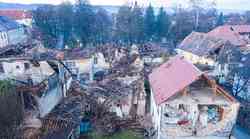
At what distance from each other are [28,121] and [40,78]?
4507mm

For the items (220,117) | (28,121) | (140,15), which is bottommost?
(28,121)

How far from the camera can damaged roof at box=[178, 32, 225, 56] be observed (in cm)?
3300

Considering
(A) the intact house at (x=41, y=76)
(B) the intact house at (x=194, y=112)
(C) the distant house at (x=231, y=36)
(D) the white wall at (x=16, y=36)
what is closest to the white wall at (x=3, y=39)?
(D) the white wall at (x=16, y=36)

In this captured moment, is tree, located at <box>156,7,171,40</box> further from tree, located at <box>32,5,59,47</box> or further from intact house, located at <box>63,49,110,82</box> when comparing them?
intact house, located at <box>63,49,110,82</box>

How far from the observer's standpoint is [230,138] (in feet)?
55.2

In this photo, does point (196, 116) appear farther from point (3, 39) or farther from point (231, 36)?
point (3, 39)

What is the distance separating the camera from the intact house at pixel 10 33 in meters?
46.9

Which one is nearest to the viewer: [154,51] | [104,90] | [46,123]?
[46,123]

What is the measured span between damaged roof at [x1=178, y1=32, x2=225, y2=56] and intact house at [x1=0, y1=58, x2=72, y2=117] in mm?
19138

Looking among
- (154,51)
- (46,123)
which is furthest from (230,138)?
(154,51)

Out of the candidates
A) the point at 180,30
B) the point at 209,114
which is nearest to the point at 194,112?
the point at 209,114

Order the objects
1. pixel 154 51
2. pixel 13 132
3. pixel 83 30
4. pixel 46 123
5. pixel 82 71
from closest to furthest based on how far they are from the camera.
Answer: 1. pixel 13 132
2. pixel 46 123
3. pixel 82 71
4. pixel 154 51
5. pixel 83 30

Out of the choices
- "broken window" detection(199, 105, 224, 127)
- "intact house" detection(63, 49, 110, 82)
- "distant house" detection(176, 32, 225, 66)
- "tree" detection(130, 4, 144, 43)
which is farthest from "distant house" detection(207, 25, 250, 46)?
"broken window" detection(199, 105, 224, 127)

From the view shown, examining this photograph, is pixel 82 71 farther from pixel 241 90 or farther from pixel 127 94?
pixel 241 90
